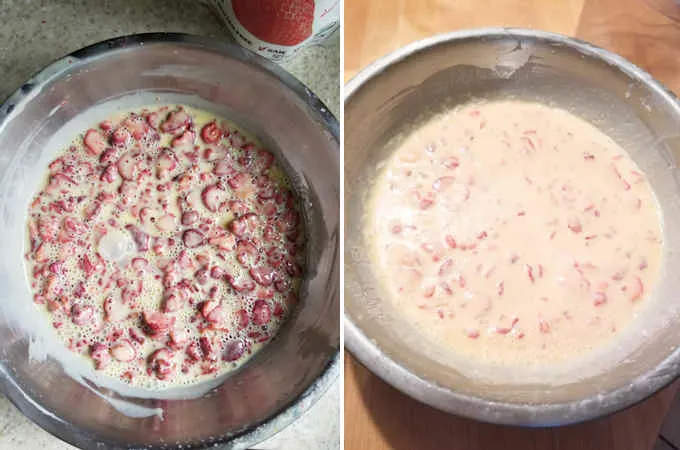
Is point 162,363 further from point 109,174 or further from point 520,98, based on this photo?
point 520,98

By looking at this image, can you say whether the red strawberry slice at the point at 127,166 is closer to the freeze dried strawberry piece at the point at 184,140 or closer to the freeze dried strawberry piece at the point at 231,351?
the freeze dried strawberry piece at the point at 184,140

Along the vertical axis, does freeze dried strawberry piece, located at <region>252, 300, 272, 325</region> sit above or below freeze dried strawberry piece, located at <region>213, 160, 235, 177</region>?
below

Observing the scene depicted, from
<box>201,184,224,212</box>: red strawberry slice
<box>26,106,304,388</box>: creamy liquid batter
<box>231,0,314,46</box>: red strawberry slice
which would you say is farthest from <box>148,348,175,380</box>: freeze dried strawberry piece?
<box>231,0,314,46</box>: red strawberry slice

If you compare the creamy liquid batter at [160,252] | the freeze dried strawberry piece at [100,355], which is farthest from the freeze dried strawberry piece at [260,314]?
the freeze dried strawberry piece at [100,355]

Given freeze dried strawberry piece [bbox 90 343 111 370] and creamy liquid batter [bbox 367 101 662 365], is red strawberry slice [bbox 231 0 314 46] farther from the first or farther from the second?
freeze dried strawberry piece [bbox 90 343 111 370]

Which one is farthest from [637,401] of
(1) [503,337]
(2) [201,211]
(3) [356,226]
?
(2) [201,211]
